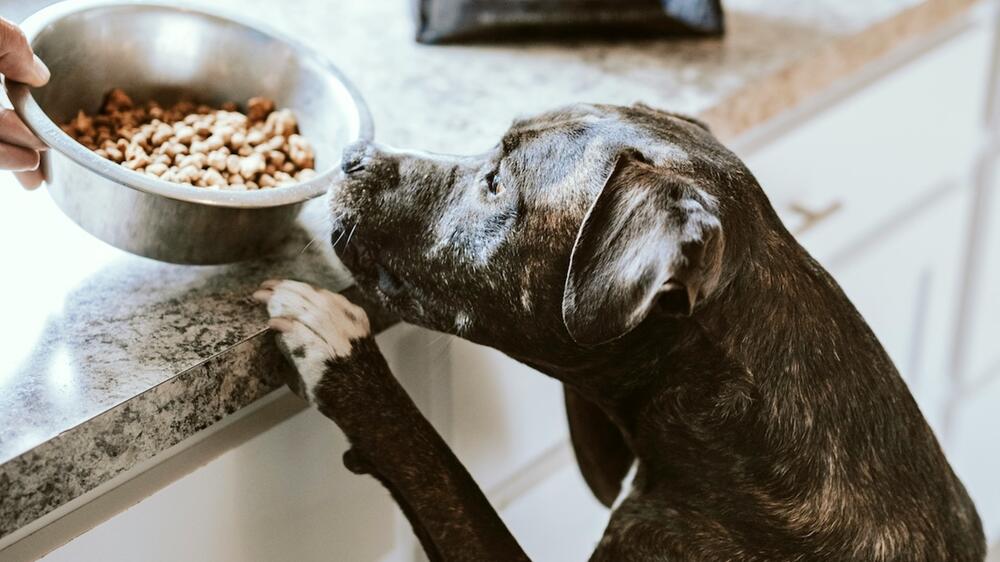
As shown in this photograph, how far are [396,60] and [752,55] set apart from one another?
0.56 m

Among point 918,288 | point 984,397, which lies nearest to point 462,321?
point 918,288

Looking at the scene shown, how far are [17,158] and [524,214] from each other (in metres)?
0.52

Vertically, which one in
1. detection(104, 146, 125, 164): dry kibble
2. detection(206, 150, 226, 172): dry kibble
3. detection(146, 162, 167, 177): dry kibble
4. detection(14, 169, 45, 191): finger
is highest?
detection(206, 150, 226, 172): dry kibble

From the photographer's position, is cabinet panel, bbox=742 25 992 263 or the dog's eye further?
cabinet panel, bbox=742 25 992 263

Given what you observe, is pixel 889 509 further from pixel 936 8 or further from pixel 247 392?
pixel 936 8

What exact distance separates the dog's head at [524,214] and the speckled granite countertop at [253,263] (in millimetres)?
94

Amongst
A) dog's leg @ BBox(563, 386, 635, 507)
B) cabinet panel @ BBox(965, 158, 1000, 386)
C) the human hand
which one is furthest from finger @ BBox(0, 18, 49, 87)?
cabinet panel @ BBox(965, 158, 1000, 386)

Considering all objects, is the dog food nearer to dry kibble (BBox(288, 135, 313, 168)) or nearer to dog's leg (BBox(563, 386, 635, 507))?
dry kibble (BBox(288, 135, 313, 168))

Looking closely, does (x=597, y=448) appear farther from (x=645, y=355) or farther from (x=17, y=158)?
(x=17, y=158)

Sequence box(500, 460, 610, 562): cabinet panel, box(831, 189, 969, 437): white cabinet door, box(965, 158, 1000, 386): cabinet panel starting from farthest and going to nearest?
box(965, 158, 1000, 386): cabinet panel, box(831, 189, 969, 437): white cabinet door, box(500, 460, 610, 562): cabinet panel

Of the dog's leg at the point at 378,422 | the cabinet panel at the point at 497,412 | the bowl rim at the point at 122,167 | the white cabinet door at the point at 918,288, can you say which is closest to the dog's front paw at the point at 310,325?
the dog's leg at the point at 378,422

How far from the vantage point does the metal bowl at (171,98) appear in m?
1.12

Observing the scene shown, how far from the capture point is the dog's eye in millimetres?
1244

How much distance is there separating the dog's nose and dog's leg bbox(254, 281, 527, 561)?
5.5 inches
